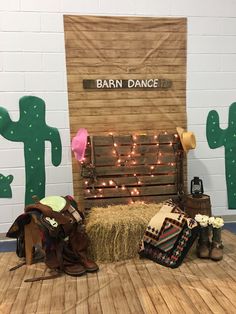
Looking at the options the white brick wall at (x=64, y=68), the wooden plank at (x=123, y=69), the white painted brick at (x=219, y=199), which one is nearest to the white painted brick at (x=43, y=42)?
the white brick wall at (x=64, y=68)

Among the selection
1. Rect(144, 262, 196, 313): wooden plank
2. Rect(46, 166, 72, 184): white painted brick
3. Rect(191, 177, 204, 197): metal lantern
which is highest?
Rect(46, 166, 72, 184): white painted brick

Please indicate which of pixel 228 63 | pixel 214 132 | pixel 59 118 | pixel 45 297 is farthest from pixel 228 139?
pixel 45 297

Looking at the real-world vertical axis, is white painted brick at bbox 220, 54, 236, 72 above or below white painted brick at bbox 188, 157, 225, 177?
above

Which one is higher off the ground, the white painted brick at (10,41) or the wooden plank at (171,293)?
the white painted brick at (10,41)

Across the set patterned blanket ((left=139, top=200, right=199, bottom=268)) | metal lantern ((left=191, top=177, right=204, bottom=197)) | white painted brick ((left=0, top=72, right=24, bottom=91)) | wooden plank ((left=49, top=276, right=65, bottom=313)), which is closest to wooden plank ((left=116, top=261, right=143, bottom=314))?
patterned blanket ((left=139, top=200, right=199, bottom=268))

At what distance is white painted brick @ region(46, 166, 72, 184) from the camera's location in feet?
12.5

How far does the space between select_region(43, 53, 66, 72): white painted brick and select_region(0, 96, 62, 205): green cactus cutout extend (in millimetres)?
342

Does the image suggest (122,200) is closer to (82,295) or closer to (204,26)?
(82,295)

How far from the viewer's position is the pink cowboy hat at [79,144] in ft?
11.6

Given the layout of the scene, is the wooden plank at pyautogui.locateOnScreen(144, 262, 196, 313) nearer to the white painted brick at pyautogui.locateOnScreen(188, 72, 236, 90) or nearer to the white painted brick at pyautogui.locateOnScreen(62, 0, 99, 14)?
the white painted brick at pyautogui.locateOnScreen(188, 72, 236, 90)

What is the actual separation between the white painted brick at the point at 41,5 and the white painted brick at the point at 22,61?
44 cm

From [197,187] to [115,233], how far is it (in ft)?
Answer: 4.25

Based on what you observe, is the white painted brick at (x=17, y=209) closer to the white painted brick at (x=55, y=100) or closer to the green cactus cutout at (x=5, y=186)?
the green cactus cutout at (x=5, y=186)

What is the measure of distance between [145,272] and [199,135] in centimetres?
170
